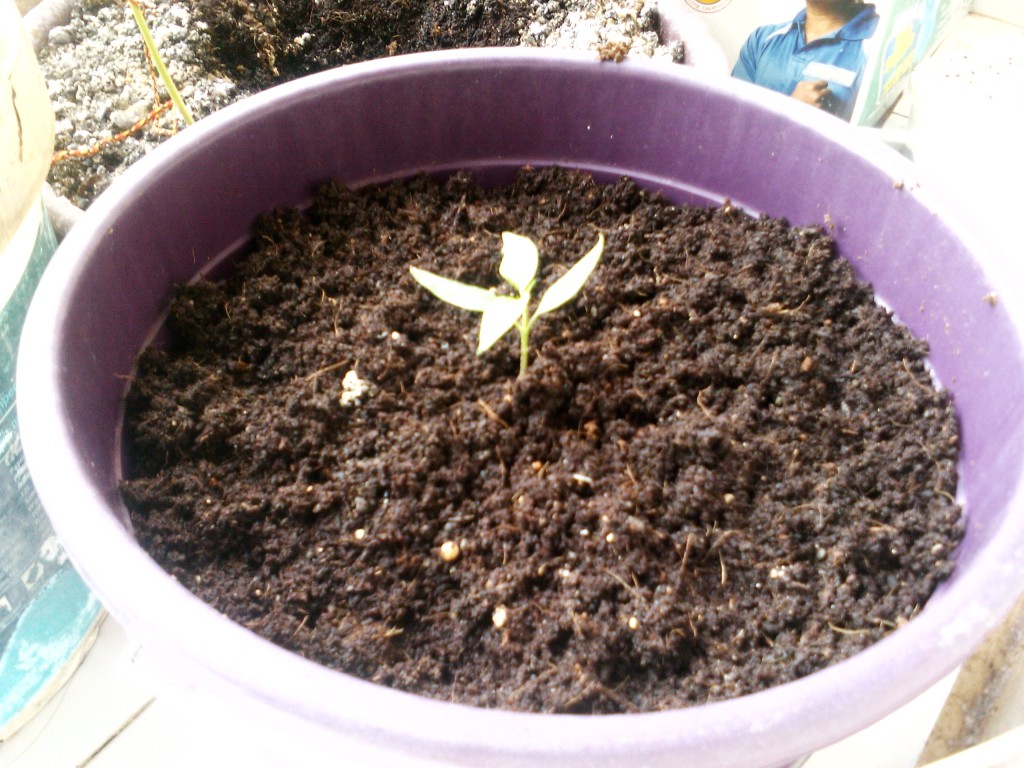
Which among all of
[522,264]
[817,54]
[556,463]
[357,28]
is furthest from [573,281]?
[357,28]

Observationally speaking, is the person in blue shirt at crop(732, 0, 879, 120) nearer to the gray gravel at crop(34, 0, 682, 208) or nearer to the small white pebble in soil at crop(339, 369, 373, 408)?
the gray gravel at crop(34, 0, 682, 208)

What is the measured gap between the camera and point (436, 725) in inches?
Result: 16.2

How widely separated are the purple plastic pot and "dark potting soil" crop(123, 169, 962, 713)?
0.12 ft

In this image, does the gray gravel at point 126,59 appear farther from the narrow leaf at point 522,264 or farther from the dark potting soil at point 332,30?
the narrow leaf at point 522,264

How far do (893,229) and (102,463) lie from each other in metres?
0.74

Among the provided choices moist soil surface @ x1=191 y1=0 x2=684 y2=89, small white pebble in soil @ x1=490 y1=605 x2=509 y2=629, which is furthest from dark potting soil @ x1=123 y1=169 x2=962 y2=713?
moist soil surface @ x1=191 y1=0 x2=684 y2=89

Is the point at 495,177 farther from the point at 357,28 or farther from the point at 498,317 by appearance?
the point at 357,28

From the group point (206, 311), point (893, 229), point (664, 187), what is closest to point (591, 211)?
point (664, 187)

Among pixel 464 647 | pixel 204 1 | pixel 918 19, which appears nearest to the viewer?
pixel 464 647

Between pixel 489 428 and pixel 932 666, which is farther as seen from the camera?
pixel 489 428

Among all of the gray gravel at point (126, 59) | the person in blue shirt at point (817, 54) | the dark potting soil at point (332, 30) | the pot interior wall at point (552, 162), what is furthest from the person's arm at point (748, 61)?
the pot interior wall at point (552, 162)

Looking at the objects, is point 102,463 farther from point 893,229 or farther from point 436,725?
point 893,229

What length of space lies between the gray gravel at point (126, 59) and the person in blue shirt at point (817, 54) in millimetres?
160

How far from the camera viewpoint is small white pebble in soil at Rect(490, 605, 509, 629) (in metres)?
0.60
